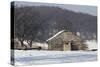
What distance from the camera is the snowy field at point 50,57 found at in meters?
2.28

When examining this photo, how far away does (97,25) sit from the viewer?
8.81ft

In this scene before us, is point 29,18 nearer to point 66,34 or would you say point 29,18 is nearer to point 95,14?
point 66,34

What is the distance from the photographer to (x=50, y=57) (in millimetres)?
2398

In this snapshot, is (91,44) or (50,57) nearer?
(50,57)

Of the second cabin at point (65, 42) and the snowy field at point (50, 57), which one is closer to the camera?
the snowy field at point (50, 57)

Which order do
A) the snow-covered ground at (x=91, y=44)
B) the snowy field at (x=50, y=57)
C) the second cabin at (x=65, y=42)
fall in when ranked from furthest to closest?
the snow-covered ground at (x=91, y=44) < the second cabin at (x=65, y=42) < the snowy field at (x=50, y=57)

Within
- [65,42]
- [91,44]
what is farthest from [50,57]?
[91,44]

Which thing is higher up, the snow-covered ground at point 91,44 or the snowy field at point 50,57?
the snow-covered ground at point 91,44

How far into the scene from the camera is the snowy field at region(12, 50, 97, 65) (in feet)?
7.46

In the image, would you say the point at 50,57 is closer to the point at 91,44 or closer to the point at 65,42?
the point at 65,42

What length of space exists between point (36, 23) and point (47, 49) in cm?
32

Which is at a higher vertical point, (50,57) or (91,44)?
(91,44)
